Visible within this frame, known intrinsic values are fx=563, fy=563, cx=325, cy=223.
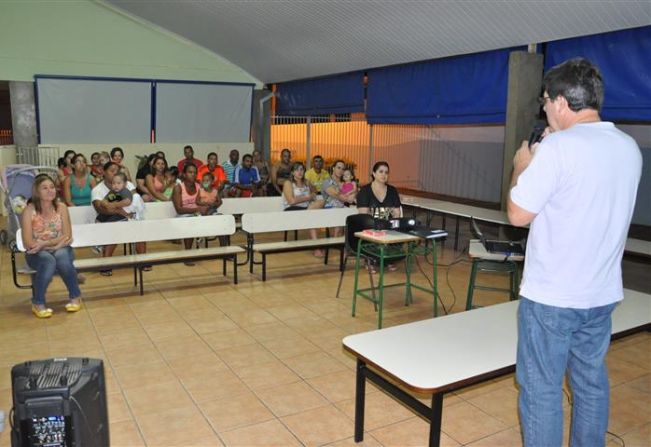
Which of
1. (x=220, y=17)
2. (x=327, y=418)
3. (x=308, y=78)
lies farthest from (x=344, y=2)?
(x=327, y=418)

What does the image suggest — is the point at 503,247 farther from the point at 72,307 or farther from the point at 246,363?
the point at 72,307

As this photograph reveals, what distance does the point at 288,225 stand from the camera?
648 cm

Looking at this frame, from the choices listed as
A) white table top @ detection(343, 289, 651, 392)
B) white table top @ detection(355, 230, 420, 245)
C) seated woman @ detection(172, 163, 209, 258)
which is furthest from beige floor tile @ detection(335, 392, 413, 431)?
seated woman @ detection(172, 163, 209, 258)

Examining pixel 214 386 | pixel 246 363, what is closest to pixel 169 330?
pixel 246 363

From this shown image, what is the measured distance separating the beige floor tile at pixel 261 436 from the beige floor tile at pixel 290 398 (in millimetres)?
166

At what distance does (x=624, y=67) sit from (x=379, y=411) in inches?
176

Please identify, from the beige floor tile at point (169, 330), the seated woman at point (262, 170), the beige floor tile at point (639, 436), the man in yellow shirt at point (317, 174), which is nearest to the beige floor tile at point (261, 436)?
Result: the beige floor tile at point (169, 330)

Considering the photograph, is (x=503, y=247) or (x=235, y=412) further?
(x=503, y=247)

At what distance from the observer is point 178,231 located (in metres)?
5.89

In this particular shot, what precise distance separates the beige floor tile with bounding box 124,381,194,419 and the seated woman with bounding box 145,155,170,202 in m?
4.46

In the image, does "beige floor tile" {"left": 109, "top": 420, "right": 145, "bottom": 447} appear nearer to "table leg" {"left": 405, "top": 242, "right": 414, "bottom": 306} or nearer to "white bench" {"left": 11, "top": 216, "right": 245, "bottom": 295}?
"white bench" {"left": 11, "top": 216, "right": 245, "bottom": 295}

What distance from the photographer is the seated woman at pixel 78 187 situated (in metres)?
6.91

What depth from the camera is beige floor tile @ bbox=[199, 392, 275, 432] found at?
10.4 feet

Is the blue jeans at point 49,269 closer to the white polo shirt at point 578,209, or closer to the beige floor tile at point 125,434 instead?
the beige floor tile at point 125,434
